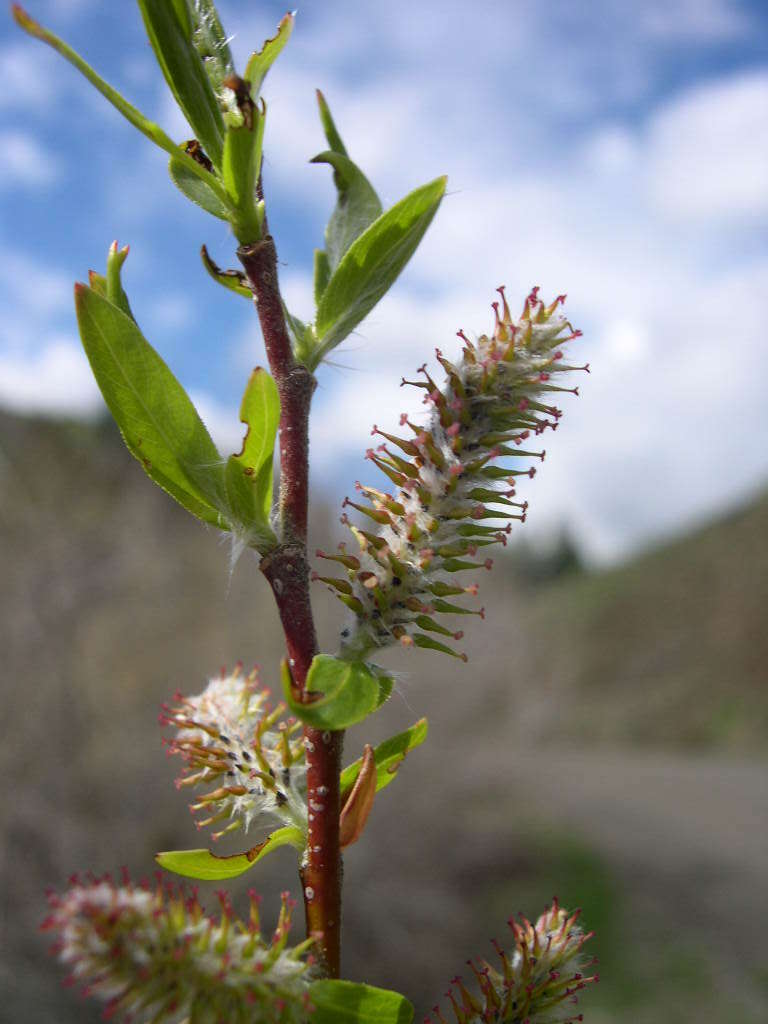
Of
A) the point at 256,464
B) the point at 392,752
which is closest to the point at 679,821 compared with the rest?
the point at 392,752

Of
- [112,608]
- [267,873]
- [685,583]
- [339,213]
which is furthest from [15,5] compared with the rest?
[685,583]

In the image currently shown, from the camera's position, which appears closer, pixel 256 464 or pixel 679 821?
pixel 256 464

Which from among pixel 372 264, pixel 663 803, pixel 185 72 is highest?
pixel 663 803

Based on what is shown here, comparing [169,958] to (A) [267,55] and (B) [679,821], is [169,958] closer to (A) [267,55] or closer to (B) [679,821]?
(A) [267,55]

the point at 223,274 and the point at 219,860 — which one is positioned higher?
the point at 223,274

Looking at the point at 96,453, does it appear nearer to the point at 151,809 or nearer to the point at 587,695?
the point at 151,809
